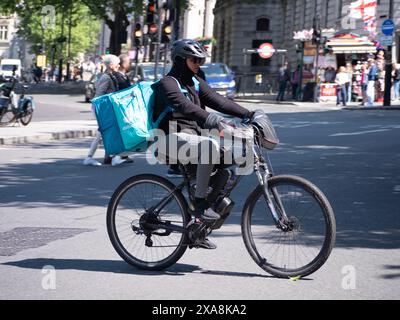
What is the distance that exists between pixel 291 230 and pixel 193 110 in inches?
41.6

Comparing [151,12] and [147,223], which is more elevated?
[151,12]

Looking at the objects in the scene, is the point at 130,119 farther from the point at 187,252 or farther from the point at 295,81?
the point at 295,81

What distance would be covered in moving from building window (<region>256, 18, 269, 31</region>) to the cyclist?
68136 mm

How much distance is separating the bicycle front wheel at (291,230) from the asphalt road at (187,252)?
0.39 ft

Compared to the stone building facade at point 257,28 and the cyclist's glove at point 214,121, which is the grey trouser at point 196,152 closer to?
the cyclist's glove at point 214,121

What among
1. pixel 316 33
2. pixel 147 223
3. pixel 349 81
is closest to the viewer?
pixel 147 223

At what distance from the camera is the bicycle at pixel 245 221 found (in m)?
6.32

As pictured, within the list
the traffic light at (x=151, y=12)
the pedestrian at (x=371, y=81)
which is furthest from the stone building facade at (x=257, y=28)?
the traffic light at (x=151, y=12)

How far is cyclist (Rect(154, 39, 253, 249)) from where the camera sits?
21.1ft

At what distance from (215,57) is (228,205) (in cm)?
7879

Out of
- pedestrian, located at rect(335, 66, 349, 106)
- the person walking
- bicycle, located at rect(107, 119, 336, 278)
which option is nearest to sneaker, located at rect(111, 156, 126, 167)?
the person walking

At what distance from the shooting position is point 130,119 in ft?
21.6

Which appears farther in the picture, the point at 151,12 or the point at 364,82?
the point at 364,82

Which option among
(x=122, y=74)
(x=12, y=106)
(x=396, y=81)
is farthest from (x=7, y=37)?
(x=122, y=74)
